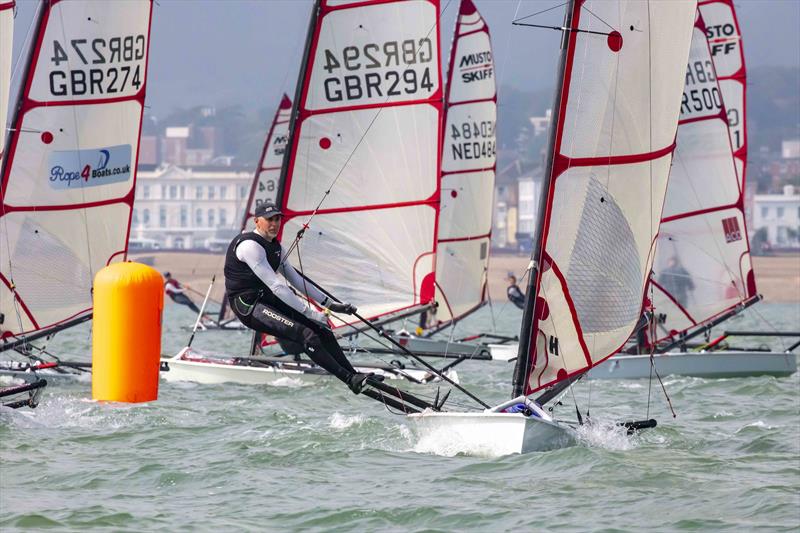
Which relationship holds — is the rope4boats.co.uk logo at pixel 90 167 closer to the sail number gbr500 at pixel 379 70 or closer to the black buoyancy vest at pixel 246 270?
the sail number gbr500 at pixel 379 70

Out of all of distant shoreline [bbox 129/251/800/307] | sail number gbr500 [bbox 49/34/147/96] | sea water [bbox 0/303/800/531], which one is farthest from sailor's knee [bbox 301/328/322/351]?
distant shoreline [bbox 129/251/800/307]

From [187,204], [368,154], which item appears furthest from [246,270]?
[187,204]

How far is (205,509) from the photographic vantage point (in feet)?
29.8

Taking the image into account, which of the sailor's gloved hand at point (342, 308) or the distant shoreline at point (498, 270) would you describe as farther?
the distant shoreline at point (498, 270)

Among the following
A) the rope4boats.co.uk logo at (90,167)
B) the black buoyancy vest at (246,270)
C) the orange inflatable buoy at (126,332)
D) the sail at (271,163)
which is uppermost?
the sail at (271,163)

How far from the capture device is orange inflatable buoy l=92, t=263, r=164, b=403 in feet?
38.1

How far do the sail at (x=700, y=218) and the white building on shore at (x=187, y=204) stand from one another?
130 meters

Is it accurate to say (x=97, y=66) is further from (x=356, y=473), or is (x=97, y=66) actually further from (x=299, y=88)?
(x=356, y=473)

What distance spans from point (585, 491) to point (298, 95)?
909cm

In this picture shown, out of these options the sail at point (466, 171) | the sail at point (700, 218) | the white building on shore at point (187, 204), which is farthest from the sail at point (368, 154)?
the white building on shore at point (187, 204)

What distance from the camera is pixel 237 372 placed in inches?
655

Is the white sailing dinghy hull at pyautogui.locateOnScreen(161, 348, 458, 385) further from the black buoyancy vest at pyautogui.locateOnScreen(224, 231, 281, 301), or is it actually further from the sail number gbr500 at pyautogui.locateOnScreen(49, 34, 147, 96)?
the black buoyancy vest at pyautogui.locateOnScreen(224, 231, 281, 301)

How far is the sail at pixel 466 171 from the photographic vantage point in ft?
80.1

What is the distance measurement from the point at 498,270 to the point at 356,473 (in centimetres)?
7000
